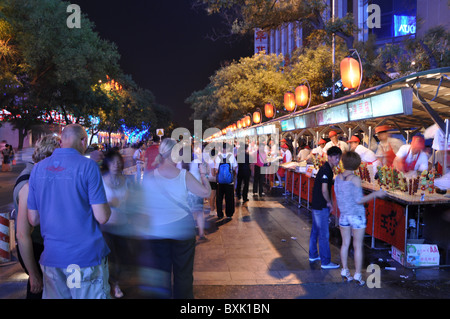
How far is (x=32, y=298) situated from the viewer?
339cm

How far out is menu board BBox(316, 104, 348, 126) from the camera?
854 centimetres

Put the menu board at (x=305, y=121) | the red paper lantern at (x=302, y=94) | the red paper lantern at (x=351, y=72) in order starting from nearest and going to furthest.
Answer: the red paper lantern at (x=351, y=72) < the menu board at (x=305, y=121) < the red paper lantern at (x=302, y=94)

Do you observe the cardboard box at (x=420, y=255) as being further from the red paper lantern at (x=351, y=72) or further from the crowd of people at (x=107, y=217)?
the red paper lantern at (x=351, y=72)

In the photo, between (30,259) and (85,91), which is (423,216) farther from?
(85,91)

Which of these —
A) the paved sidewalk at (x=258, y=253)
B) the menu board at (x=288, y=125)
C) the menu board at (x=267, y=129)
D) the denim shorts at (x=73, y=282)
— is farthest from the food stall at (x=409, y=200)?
the menu board at (x=267, y=129)

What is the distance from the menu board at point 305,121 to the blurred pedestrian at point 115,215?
7.45m

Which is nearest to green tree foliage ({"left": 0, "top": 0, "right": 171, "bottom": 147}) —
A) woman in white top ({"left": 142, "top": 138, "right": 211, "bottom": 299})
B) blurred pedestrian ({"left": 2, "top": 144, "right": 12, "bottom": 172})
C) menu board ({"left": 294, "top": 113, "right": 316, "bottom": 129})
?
blurred pedestrian ({"left": 2, "top": 144, "right": 12, "bottom": 172})

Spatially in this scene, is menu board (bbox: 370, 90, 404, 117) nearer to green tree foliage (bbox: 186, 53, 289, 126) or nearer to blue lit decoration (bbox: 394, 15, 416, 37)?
green tree foliage (bbox: 186, 53, 289, 126)

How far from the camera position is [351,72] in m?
9.37

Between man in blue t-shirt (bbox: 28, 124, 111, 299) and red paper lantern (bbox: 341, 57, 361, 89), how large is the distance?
26.9ft

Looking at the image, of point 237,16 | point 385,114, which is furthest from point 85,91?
point 385,114

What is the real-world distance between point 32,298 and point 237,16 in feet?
44.3

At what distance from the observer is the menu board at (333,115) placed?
8.54m

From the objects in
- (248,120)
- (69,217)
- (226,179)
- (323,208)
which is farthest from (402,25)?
(69,217)
